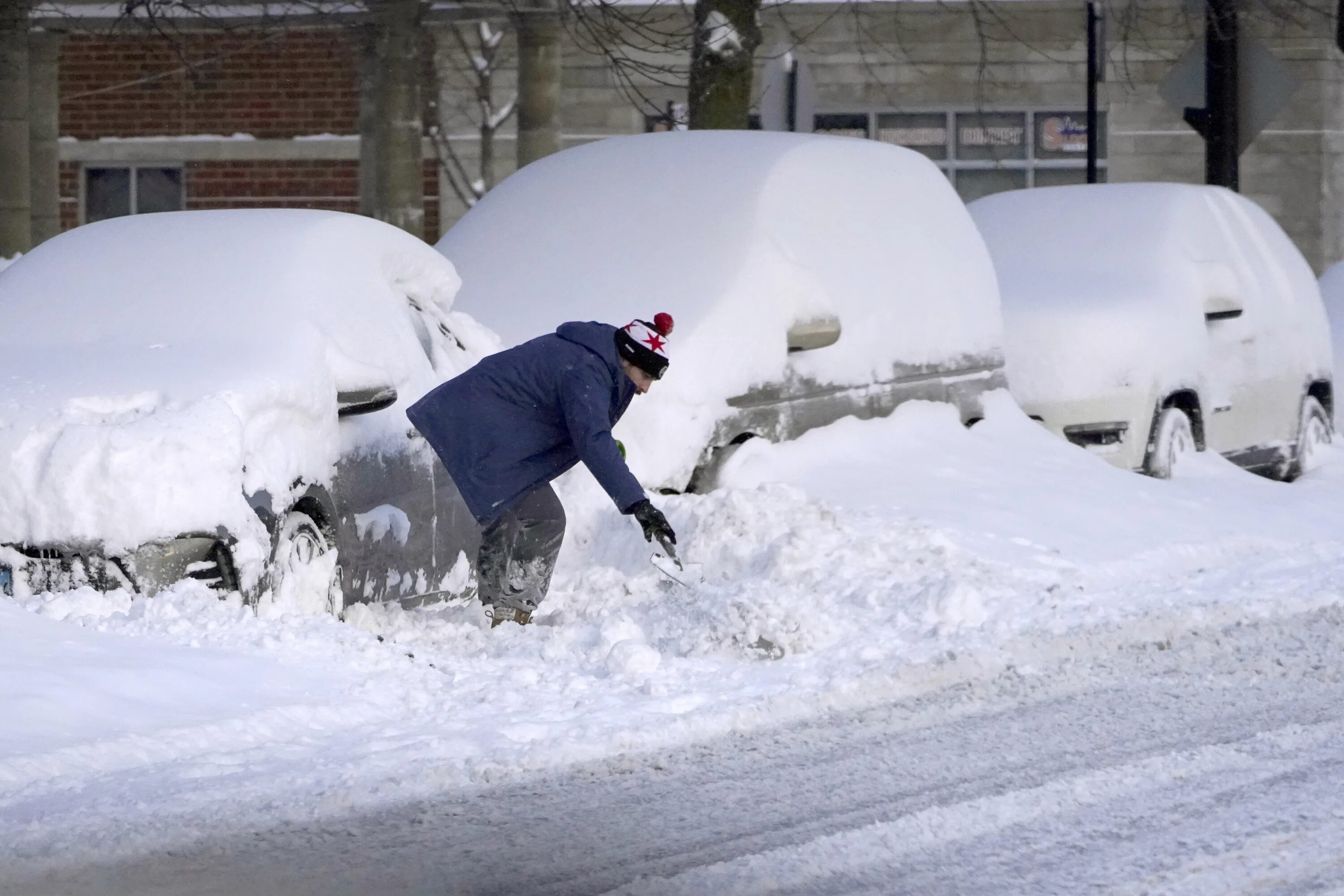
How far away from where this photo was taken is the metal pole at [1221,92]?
14.3 m

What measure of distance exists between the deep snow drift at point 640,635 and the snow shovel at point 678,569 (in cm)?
5

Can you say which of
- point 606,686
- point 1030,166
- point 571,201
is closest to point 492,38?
point 1030,166

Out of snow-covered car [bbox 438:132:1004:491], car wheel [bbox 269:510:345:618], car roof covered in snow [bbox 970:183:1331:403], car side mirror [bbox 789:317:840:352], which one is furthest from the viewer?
car roof covered in snow [bbox 970:183:1331:403]

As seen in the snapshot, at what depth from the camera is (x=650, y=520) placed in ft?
21.8

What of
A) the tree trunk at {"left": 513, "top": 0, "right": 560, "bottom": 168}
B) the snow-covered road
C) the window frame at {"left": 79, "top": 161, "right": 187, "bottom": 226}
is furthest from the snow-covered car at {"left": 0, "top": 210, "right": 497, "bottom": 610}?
the window frame at {"left": 79, "top": 161, "right": 187, "bottom": 226}

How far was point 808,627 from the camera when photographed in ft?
21.6

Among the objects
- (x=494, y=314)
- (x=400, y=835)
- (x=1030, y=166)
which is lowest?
(x=400, y=835)

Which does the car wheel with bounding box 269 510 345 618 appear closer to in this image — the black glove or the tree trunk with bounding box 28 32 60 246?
the black glove

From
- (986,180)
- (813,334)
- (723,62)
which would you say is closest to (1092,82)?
(723,62)

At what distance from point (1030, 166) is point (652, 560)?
66.7 ft

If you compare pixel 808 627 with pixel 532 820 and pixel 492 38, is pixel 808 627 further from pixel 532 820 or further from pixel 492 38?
pixel 492 38

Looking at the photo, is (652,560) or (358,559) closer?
(358,559)

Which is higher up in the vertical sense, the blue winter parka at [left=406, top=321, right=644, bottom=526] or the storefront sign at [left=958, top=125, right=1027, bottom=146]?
the storefront sign at [left=958, top=125, right=1027, bottom=146]

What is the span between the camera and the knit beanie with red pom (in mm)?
6793
